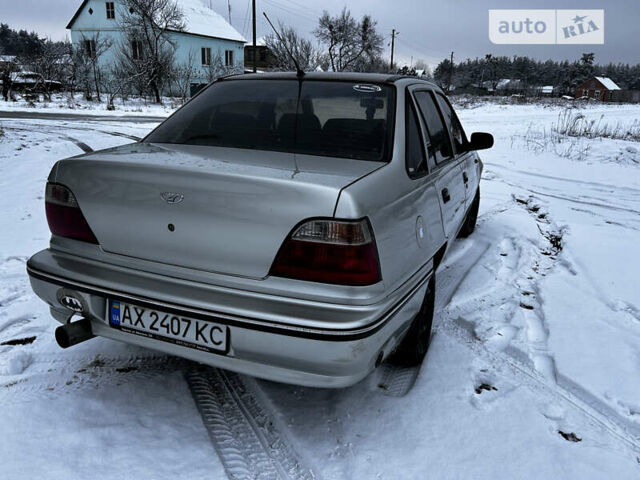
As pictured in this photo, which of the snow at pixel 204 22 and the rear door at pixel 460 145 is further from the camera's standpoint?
the snow at pixel 204 22

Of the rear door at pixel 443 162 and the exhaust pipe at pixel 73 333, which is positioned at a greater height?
the rear door at pixel 443 162

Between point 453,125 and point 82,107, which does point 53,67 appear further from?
point 453,125

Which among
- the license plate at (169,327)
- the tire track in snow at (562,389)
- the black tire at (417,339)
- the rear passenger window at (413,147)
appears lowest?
the tire track in snow at (562,389)

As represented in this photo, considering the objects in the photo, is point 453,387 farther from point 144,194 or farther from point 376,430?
point 144,194

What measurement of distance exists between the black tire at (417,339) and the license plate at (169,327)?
43.8 inches

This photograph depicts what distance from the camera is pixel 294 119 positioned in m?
2.70

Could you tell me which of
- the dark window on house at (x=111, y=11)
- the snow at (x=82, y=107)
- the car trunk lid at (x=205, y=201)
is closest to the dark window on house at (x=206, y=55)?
the dark window on house at (x=111, y=11)

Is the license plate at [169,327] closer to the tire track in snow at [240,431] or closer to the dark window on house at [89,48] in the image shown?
the tire track in snow at [240,431]

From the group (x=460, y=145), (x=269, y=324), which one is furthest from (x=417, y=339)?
Answer: (x=460, y=145)

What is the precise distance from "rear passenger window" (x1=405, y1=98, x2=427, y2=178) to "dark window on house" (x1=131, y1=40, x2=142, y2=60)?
35769mm

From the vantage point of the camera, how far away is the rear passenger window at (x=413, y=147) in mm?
2539

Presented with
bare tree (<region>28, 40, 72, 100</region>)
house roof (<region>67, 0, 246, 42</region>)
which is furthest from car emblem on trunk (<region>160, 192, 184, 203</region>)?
house roof (<region>67, 0, 246, 42</region>)

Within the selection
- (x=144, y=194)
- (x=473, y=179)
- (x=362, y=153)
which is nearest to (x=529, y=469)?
(x=362, y=153)

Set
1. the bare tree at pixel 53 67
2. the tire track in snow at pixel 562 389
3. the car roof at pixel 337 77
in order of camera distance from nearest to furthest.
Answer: the tire track in snow at pixel 562 389, the car roof at pixel 337 77, the bare tree at pixel 53 67
